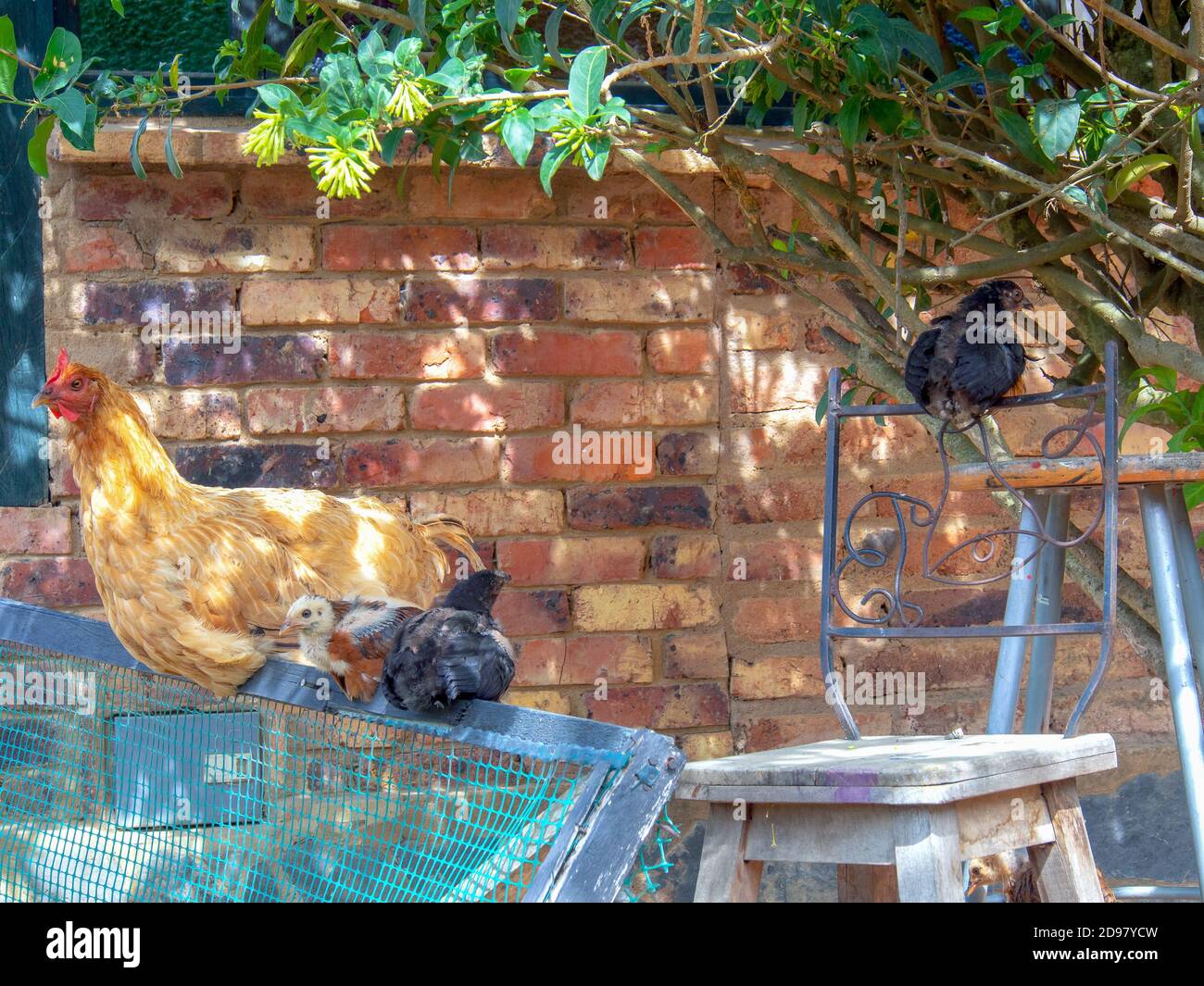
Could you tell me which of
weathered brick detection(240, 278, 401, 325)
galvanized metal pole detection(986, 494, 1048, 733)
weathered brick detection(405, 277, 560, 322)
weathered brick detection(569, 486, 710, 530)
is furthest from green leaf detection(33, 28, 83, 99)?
galvanized metal pole detection(986, 494, 1048, 733)

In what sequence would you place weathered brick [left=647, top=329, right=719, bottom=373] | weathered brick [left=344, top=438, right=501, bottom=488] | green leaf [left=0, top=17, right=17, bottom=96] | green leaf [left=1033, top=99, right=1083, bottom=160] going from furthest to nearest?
weathered brick [left=647, top=329, right=719, bottom=373], weathered brick [left=344, top=438, right=501, bottom=488], green leaf [left=0, top=17, right=17, bottom=96], green leaf [left=1033, top=99, right=1083, bottom=160]

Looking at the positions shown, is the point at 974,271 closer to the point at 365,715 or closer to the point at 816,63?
the point at 816,63

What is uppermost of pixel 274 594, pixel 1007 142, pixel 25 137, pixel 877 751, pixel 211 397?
pixel 25 137

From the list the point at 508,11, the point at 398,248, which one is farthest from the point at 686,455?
the point at 508,11

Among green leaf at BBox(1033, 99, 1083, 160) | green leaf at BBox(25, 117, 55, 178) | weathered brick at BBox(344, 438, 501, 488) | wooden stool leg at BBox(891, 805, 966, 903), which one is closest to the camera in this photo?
wooden stool leg at BBox(891, 805, 966, 903)

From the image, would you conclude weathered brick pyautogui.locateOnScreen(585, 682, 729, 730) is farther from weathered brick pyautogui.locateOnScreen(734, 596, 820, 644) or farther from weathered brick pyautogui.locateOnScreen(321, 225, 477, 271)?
weathered brick pyautogui.locateOnScreen(321, 225, 477, 271)

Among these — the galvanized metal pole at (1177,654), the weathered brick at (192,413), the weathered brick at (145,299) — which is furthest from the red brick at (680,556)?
the galvanized metal pole at (1177,654)

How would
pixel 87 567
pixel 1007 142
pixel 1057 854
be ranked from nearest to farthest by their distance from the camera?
pixel 1057 854, pixel 1007 142, pixel 87 567

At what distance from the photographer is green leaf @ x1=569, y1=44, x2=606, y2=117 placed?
1576 millimetres

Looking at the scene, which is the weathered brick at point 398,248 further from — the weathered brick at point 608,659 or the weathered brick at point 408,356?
the weathered brick at point 608,659

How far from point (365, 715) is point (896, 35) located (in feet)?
4.07

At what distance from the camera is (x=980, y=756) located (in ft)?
5.17

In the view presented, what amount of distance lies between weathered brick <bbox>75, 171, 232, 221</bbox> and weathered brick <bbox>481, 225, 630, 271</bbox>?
0.61 meters

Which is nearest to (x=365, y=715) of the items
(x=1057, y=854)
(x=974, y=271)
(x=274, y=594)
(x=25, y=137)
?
(x=274, y=594)
